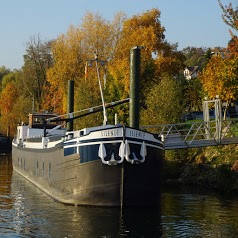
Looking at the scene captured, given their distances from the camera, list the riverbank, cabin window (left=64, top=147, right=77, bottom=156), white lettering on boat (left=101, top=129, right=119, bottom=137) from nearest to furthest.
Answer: white lettering on boat (left=101, top=129, right=119, bottom=137)
cabin window (left=64, top=147, right=77, bottom=156)
the riverbank

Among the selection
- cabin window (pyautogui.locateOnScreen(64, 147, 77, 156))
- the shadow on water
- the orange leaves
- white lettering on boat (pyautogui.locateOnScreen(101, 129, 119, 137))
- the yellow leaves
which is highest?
the orange leaves

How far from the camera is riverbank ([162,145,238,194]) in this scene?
35875 millimetres

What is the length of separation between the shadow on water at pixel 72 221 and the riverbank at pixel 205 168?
11997 millimetres

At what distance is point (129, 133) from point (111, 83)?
34.6 metres

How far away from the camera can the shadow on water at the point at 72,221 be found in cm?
2033

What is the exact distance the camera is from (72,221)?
22.1 meters

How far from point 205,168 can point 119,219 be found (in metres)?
17.9

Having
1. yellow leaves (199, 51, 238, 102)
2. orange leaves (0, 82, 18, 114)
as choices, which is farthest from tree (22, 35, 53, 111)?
yellow leaves (199, 51, 238, 102)

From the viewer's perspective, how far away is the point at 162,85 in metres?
43.4

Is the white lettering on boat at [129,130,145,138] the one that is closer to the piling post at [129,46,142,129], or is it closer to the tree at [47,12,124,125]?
the piling post at [129,46,142,129]

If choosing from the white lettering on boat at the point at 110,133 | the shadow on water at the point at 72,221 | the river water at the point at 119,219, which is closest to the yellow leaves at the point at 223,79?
the river water at the point at 119,219

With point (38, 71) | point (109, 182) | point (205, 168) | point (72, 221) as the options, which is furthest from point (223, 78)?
point (38, 71)

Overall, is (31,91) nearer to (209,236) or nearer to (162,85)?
(162,85)

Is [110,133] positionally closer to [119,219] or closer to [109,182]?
[109,182]
